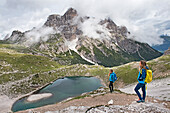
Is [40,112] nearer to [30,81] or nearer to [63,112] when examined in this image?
[63,112]

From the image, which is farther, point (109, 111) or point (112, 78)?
point (112, 78)

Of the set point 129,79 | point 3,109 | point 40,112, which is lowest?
point 3,109

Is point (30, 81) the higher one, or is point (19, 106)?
point (30, 81)

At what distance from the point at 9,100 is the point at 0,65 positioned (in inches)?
2920

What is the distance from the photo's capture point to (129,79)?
88.7m

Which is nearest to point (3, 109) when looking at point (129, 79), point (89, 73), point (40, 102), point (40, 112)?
point (40, 102)

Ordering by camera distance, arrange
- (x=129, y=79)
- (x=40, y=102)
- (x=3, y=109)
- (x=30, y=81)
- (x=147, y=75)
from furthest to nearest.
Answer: (x=30, y=81) → (x=129, y=79) → (x=40, y=102) → (x=3, y=109) → (x=147, y=75)

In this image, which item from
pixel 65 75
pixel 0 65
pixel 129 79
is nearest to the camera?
pixel 129 79

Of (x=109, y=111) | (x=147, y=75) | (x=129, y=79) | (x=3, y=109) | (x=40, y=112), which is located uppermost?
(x=147, y=75)

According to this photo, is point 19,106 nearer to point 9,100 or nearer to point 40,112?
point 9,100

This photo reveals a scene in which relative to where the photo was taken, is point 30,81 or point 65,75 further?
point 65,75

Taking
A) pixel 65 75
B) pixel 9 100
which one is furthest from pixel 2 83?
pixel 65 75

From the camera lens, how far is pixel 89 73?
508 feet

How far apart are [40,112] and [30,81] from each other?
96912 millimetres
